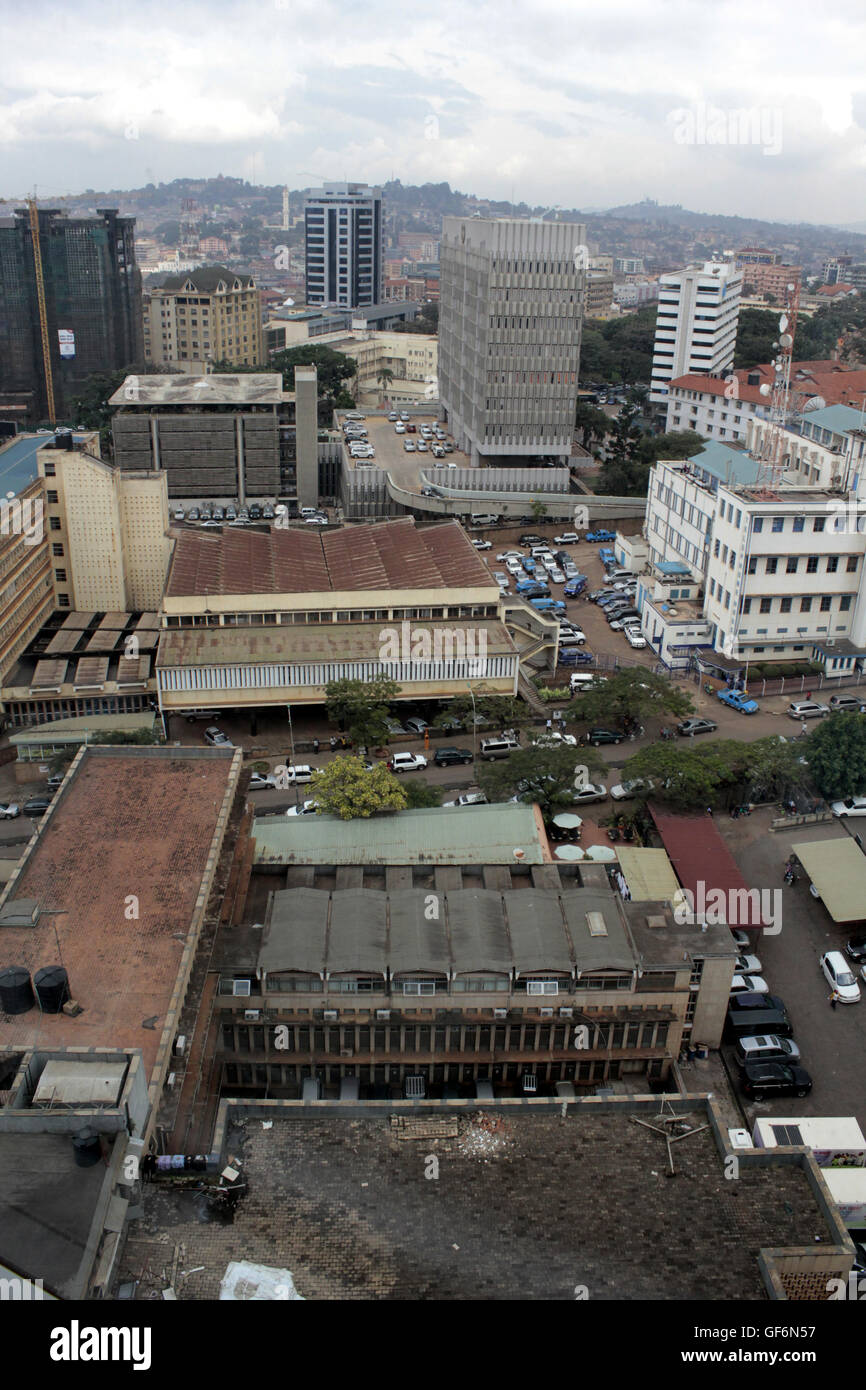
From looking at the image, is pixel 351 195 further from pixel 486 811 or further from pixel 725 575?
pixel 486 811

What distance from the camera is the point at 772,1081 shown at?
928 inches

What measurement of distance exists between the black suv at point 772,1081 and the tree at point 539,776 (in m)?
10.6

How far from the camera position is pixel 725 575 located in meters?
44.1

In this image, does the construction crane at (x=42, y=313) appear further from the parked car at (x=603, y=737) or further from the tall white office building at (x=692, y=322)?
the parked car at (x=603, y=737)

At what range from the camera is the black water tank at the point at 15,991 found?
59.3 feet

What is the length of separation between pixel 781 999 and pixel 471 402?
164 feet

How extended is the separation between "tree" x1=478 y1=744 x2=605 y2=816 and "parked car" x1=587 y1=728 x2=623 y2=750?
5.17m

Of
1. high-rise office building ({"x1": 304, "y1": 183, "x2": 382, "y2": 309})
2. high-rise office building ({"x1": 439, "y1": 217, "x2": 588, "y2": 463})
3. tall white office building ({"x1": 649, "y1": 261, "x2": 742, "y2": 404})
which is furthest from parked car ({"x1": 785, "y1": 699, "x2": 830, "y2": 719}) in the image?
high-rise office building ({"x1": 304, "y1": 183, "x2": 382, "y2": 309})

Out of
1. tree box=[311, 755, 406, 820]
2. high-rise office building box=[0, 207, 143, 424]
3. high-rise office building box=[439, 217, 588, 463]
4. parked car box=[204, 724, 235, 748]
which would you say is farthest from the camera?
high-rise office building box=[0, 207, 143, 424]

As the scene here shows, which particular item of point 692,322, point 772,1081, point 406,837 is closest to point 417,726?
point 406,837

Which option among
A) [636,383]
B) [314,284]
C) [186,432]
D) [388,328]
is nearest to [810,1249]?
[186,432]

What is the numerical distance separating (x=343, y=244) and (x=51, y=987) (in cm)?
14746

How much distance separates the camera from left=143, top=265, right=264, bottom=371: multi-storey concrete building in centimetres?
9919

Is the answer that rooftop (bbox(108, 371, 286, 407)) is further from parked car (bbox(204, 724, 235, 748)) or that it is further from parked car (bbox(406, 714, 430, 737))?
parked car (bbox(406, 714, 430, 737))
